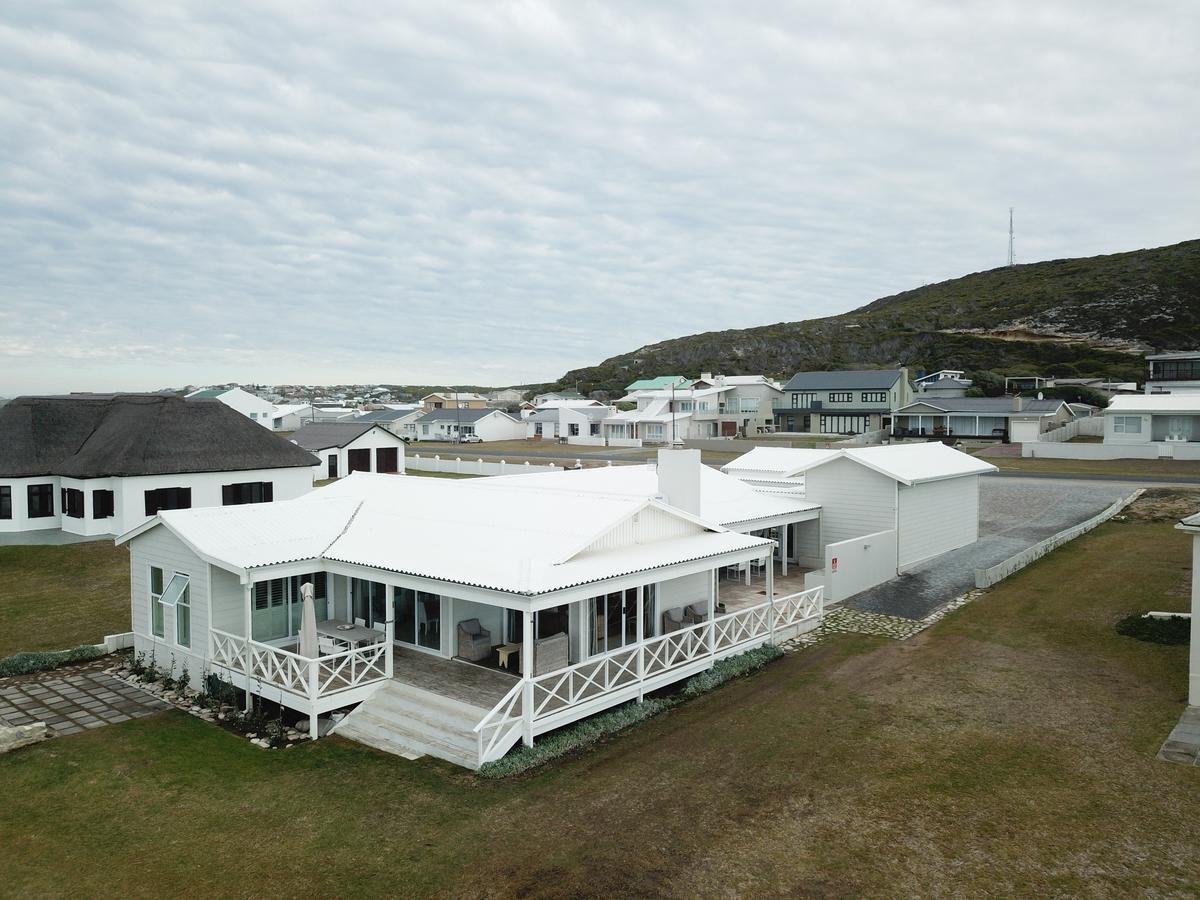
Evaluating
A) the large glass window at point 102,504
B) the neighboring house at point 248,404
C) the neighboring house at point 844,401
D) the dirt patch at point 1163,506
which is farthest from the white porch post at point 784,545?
the neighboring house at point 248,404

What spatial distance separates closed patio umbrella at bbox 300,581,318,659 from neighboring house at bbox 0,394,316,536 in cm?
1909

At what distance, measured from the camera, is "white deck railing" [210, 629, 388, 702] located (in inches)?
527

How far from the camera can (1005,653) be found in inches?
643

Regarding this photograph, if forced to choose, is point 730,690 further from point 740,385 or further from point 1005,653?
point 740,385

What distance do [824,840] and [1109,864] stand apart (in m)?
2.94

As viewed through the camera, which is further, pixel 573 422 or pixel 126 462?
pixel 573 422

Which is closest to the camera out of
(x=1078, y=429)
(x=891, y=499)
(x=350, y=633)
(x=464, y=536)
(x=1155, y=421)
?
(x=464, y=536)

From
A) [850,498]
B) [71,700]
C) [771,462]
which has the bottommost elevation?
[71,700]

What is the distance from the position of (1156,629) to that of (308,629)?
17.4 m

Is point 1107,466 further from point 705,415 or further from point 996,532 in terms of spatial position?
point 705,415

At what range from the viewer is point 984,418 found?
65.0 metres

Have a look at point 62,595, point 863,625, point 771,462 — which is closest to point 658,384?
point 771,462

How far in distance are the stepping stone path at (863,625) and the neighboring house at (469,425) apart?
6736cm

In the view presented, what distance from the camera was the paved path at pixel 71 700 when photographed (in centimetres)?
1413
